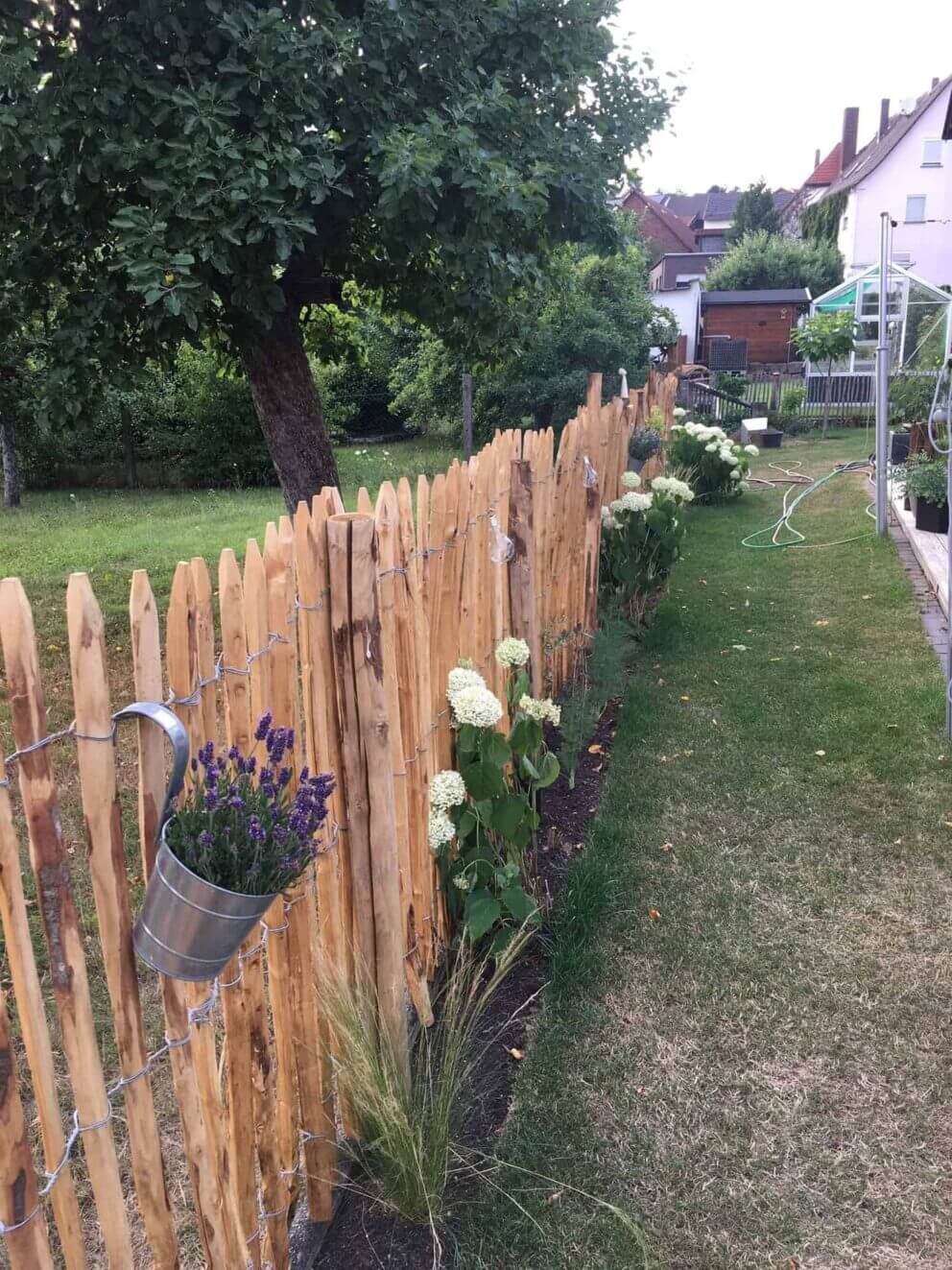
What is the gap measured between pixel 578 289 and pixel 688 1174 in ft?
48.8

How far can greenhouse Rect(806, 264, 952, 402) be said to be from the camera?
41.5 ft

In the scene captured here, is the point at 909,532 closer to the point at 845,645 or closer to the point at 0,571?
the point at 845,645

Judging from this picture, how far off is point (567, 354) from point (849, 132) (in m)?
39.5

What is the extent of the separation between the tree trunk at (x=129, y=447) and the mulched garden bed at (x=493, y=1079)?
14.3 meters

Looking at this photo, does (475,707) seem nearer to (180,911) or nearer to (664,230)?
(180,911)

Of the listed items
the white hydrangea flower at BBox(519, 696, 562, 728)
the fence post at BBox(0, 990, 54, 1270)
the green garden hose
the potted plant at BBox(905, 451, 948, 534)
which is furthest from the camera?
the green garden hose

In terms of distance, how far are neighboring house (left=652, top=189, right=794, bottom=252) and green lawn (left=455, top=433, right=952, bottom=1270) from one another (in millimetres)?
63383

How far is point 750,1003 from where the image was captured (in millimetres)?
3119

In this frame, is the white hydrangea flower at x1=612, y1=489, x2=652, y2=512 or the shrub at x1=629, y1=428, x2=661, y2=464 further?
the shrub at x1=629, y1=428, x2=661, y2=464

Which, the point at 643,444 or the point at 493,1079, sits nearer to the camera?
the point at 493,1079

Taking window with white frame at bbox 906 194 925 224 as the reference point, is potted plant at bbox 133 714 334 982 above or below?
below

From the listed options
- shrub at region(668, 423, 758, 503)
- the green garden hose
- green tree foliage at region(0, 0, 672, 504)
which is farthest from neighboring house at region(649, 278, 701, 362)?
green tree foliage at region(0, 0, 672, 504)

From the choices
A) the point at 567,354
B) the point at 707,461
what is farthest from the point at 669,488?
the point at 567,354

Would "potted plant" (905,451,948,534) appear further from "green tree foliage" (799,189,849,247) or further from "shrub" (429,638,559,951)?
"green tree foliage" (799,189,849,247)
